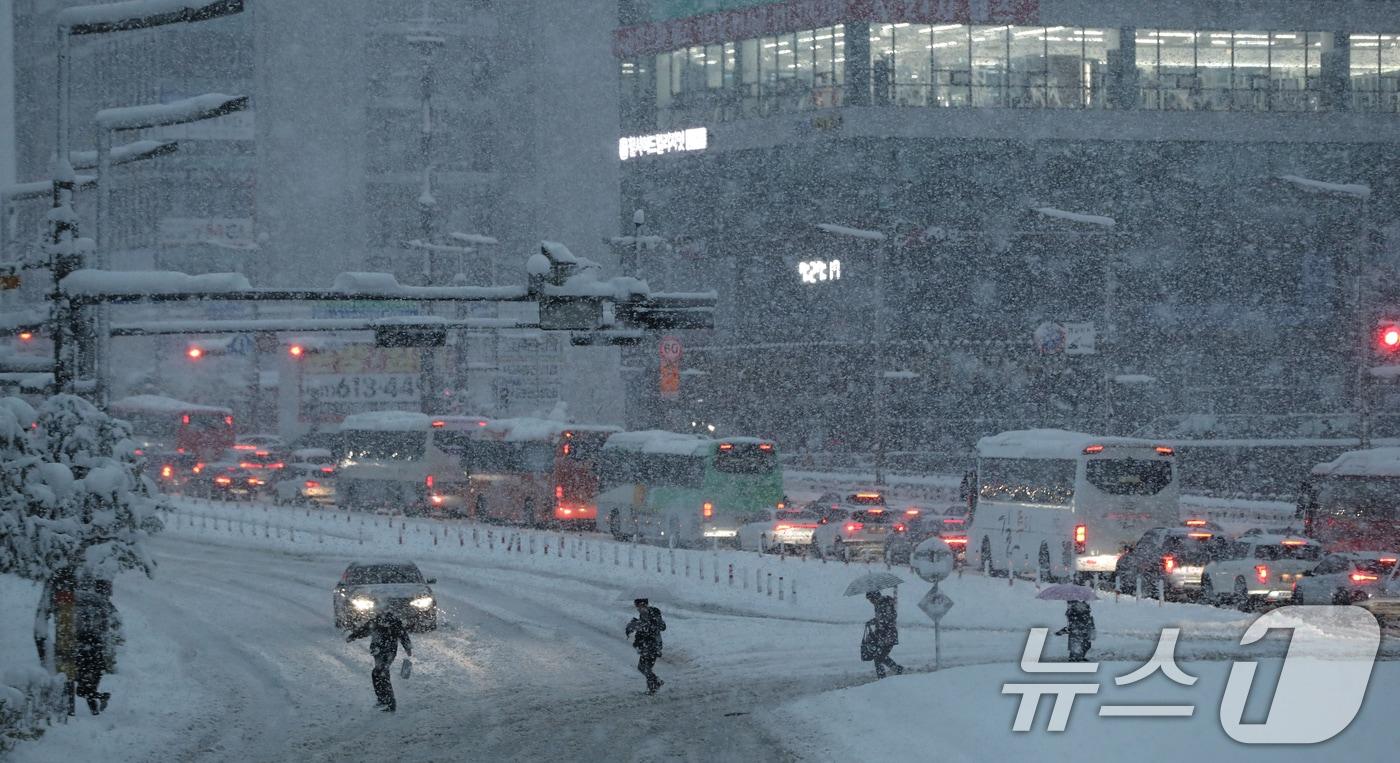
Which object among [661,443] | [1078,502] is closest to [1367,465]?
[1078,502]

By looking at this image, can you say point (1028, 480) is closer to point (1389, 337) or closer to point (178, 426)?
point (1389, 337)

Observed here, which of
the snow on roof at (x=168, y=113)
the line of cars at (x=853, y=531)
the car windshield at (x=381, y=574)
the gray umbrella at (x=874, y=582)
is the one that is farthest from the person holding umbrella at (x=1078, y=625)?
the line of cars at (x=853, y=531)

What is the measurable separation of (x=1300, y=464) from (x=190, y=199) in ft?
218

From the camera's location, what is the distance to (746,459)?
4734 cm

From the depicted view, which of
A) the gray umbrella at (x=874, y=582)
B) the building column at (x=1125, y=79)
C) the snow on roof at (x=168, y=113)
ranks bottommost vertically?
the gray umbrella at (x=874, y=582)

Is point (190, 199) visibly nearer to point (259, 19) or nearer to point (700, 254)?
point (259, 19)

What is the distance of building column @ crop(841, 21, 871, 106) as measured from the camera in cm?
7538

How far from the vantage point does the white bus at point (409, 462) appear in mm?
60719

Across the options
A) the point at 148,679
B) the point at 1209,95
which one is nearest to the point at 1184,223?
the point at 1209,95

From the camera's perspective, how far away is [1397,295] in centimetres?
7400

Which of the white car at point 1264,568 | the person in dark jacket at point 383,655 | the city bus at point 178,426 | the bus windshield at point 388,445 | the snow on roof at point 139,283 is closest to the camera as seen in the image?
the snow on roof at point 139,283

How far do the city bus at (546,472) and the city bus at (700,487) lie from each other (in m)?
4.49

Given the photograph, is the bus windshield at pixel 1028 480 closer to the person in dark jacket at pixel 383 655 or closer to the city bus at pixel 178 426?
the person in dark jacket at pixel 383 655

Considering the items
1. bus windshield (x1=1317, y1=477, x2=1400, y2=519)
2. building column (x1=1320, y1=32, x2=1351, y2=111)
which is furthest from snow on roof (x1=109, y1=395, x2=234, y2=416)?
bus windshield (x1=1317, y1=477, x2=1400, y2=519)
